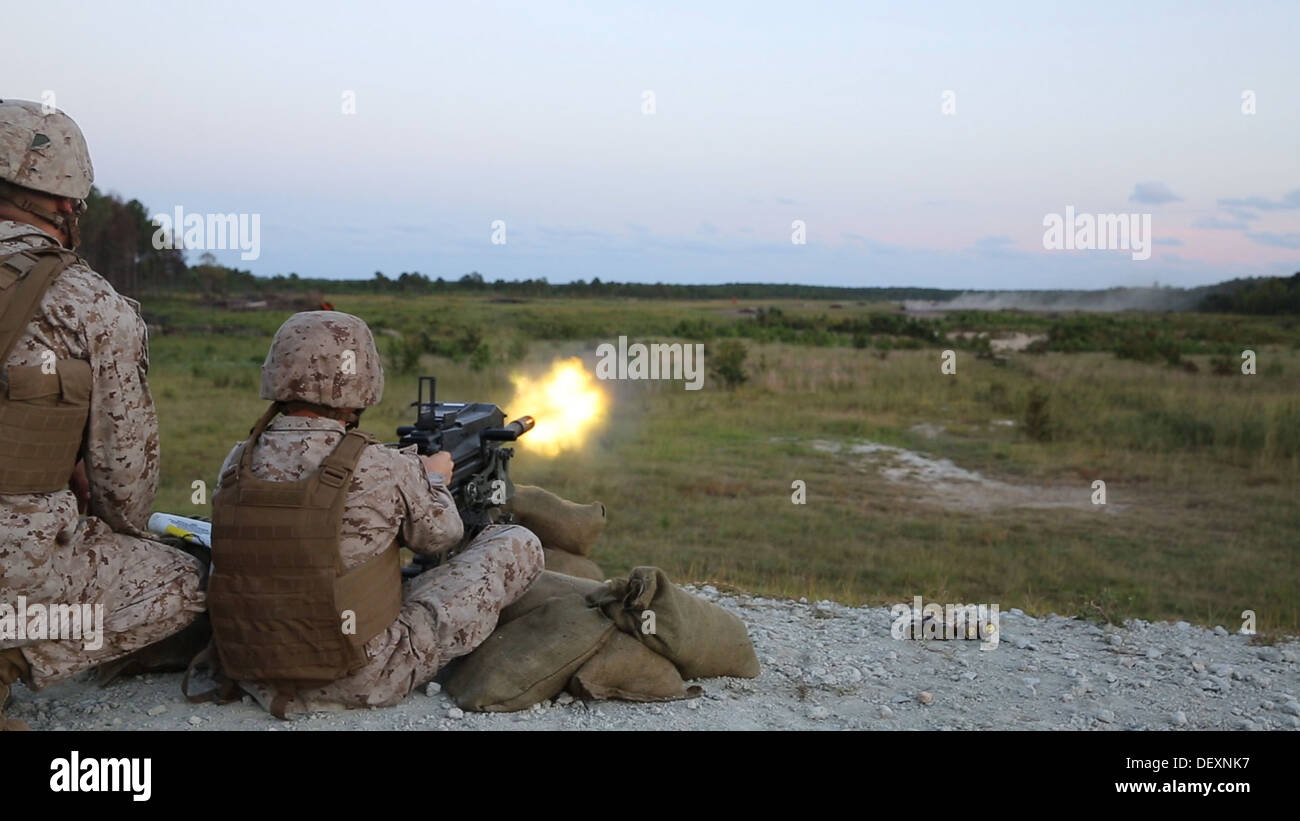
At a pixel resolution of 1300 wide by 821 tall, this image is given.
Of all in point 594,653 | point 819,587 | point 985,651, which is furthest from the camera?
point 819,587

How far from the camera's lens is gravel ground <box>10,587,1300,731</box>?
4.42 metres

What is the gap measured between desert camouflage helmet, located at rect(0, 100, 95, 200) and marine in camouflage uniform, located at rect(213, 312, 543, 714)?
96 cm

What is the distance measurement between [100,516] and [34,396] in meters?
0.64

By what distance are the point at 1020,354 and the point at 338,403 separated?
3378cm

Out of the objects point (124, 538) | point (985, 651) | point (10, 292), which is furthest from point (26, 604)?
point (985, 651)

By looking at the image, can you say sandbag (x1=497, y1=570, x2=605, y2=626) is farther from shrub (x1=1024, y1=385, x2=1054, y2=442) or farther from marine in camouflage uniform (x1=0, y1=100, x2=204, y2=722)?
shrub (x1=1024, y1=385, x2=1054, y2=442)

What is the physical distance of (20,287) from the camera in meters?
3.80

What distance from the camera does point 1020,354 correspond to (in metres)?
35.2

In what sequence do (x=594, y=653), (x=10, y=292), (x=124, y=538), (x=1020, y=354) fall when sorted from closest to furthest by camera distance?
(x=10, y=292) < (x=124, y=538) < (x=594, y=653) < (x=1020, y=354)

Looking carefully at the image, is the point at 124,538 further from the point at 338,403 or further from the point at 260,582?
the point at 338,403

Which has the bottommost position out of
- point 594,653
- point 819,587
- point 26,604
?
point 819,587

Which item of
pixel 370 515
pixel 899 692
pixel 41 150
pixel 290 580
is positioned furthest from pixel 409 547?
pixel 899 692

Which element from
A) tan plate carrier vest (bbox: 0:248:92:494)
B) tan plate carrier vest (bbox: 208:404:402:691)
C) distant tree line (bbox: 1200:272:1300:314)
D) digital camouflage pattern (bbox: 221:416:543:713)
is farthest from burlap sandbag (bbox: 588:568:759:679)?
distant tree line (bbox: 1200:272:1300:314)

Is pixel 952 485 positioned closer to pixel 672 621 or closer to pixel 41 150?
pixel 672 621
